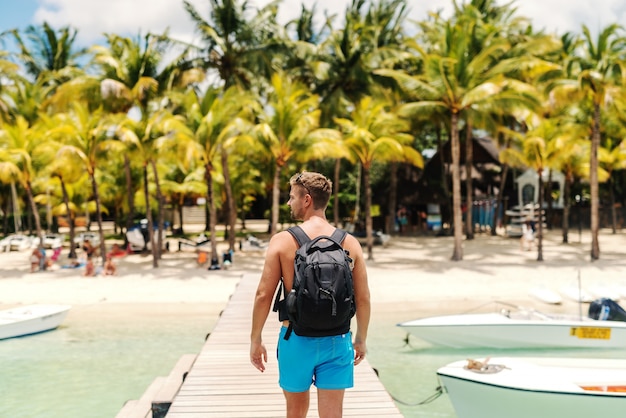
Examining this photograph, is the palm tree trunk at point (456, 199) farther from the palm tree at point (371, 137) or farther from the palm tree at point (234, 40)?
the palm tree at point (234, 40)

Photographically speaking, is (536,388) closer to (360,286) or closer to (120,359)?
(360,286)

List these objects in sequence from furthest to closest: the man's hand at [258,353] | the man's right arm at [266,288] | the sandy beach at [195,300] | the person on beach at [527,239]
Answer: the person on beach at [527,239]
the sandy beach at [195,300]
the man's hand at [258,353]
the man's right arm at [266,288]

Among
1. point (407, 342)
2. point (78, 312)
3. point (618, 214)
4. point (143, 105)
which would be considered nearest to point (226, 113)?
point (143, 105)

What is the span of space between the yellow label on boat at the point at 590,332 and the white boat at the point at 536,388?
293 centimetres

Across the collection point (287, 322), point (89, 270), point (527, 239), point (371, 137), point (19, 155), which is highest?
point (371, 137)

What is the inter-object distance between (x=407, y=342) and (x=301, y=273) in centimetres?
1006

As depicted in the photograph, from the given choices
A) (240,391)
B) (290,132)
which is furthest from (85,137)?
(240,391)

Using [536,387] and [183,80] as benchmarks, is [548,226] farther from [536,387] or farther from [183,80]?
[536,387]

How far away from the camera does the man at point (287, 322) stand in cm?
364

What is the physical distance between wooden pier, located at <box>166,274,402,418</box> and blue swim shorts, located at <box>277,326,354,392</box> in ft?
6.97

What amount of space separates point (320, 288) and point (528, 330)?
905 centimetres

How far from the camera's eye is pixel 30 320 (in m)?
13.8

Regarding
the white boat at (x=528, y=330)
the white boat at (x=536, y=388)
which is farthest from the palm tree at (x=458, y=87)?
the white boat at (x=536, y=388)

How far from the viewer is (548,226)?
38.2m
